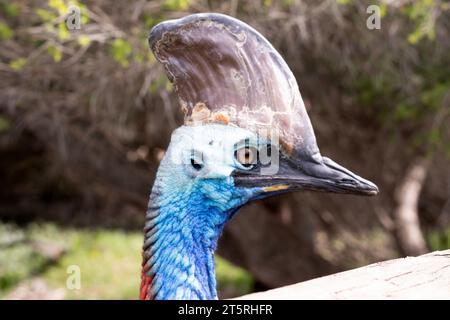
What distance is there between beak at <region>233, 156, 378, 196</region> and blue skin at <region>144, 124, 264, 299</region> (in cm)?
6

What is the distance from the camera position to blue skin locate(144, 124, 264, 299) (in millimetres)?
2037

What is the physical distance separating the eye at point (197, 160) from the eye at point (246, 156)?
0.28 ft

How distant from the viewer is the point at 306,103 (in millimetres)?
5535

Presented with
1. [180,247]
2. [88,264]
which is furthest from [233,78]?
[88,264]

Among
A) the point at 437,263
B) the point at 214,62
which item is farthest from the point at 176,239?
the point at 437,263

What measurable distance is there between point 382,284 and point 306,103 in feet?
11.7

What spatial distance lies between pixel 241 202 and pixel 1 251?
6558mm

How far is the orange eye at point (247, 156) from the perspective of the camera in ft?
6.70

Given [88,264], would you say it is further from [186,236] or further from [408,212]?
[186,236]

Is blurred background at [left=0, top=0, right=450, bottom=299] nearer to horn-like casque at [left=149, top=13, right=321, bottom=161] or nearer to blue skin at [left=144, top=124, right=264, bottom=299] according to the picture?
horn-like casque at [left=149, top=13, right=321, bottom=161]

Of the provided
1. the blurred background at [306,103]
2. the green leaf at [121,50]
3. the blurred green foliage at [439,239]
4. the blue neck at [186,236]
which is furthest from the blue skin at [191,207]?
the blurred green foliage at [439,239]

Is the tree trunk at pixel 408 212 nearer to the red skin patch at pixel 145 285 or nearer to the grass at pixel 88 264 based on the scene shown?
the grass at pixel 88 264

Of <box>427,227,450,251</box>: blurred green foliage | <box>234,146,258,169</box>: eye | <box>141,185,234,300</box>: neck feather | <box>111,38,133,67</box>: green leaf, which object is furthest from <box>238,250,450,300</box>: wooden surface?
<box>427,227,450,251</box>: blurred green foliage

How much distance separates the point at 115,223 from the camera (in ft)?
31.9
